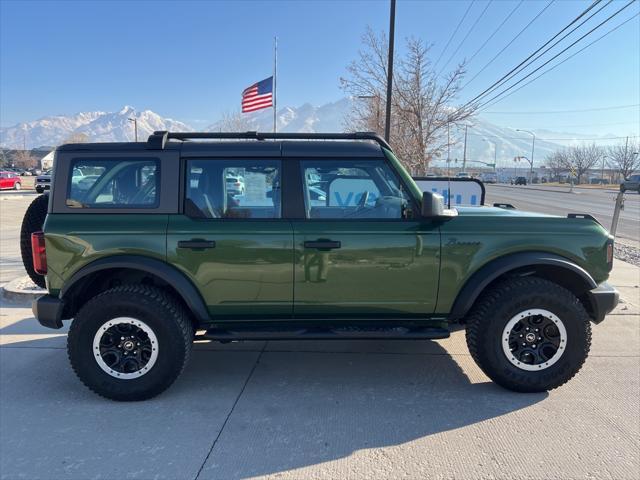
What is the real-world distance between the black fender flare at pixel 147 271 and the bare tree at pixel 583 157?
102131mm

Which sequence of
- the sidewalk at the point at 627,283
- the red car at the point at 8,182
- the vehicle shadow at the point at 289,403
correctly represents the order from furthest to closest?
the red car at the point at 8,182 < the sidewalk at the point at 627,283 < the vehicle shadow at the point at 289,403

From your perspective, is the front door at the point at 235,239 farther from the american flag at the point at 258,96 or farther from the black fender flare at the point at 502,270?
the american flag at the point at 258,96

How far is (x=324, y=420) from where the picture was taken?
3123 mm

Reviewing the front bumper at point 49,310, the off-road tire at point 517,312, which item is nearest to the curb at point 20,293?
the front bumper at point 49,310

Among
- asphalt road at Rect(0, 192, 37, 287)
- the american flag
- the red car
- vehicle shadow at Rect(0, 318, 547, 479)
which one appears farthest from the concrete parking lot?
the red car

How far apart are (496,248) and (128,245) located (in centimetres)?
269

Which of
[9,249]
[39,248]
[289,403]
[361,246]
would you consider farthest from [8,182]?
[361,246]

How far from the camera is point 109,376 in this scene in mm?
3383

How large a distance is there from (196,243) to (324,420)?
152 cm

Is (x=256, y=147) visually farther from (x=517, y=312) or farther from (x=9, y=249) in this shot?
(x=9, y=249)

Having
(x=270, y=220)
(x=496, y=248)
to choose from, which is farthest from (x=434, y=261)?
(x=270, y=220)

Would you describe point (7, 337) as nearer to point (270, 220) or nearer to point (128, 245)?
point (128, 245)

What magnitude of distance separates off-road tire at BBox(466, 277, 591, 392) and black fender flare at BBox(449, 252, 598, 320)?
135 mm

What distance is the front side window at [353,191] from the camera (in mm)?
3484
